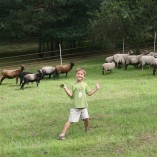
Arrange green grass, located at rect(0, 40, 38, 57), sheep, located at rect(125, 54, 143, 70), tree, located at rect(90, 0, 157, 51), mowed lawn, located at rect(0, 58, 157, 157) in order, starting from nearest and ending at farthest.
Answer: mowed lawn, located at rect(0, 58, 157, 157) < sheep, located at rect(125, 54, 143, 70) < tree, located at rect(90, 0, 157, 51) < green grass, located at rect(0, 40, 38, 57)

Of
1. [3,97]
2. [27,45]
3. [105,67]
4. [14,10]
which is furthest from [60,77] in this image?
[27,45]

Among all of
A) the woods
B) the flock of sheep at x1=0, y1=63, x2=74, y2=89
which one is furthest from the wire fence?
the flock of sheep at x1=0, y1=63, x2=74, y2=89

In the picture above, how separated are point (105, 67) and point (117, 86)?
18.4 ft

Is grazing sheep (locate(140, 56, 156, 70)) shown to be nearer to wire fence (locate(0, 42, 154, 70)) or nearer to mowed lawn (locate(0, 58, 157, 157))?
mowed lawn (locate(0, 58, 157, 157))

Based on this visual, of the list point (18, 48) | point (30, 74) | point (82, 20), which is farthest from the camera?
point (18, 48)

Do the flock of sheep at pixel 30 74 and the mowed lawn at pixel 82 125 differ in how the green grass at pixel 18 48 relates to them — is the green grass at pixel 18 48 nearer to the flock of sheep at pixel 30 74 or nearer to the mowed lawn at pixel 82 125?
the flock of sheep at pixel 30 74

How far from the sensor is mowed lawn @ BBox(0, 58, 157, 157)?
25.6 feet

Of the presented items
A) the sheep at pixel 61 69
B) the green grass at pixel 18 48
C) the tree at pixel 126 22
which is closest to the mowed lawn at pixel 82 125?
the sheep at pixel 61 69

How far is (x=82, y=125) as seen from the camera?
9.95 m

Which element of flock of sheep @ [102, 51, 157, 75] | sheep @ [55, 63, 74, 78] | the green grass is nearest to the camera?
sheep @ [55, 63, 74, 78]

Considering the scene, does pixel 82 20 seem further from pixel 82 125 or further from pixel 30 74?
pixel 82 125

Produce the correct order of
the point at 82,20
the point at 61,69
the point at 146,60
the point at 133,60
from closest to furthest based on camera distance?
the point at 61,69 < the point at 146,60 < the point at 133,60 < the point at 82,20

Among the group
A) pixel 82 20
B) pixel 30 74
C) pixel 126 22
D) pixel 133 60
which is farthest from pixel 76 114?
pixel 82 20

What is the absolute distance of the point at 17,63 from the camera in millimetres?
30984
